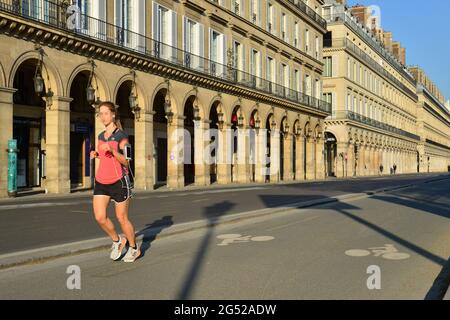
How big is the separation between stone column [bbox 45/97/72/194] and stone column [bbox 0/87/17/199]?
255 cm

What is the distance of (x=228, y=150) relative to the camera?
38.5 m

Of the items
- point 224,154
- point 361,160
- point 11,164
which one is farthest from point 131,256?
point 361,160

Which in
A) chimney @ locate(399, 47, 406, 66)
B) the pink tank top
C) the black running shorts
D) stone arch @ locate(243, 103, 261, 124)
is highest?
chimney @ locate(399, 47, 406, 66)

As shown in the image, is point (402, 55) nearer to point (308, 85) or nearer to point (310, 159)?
point (308, 85)

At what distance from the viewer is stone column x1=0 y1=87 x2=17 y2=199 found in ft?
68.1

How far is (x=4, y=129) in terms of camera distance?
824 inches

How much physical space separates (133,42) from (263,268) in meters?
23.8

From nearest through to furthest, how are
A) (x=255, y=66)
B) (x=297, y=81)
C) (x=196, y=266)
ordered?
(x=196, y=266), (x=255, y=66), (x=297, y=81)


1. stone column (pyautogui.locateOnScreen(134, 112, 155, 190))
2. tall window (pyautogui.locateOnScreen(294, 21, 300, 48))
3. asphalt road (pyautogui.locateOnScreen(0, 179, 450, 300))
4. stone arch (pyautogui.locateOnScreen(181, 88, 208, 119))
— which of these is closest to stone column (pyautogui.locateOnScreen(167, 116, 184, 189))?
stone arch (pyautogui.locateOnScreen(181, 88, 208, 119))

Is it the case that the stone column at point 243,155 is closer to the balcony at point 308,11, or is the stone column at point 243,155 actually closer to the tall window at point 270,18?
the tall window at point 270,18

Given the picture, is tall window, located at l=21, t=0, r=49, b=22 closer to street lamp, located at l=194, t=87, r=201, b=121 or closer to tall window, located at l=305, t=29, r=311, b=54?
street lamp, located at l=194, t=87, r=201, b=121

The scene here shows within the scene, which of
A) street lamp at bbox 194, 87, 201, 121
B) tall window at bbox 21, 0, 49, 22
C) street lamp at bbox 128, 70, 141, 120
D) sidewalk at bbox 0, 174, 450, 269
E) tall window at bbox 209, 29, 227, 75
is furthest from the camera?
tall window at bbox 209, 29, 227, 75
